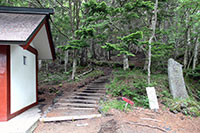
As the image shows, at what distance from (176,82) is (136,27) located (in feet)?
14.4

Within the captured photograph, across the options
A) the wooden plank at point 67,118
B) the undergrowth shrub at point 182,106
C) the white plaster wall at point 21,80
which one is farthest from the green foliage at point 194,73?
the white plaster wall at point 21,80

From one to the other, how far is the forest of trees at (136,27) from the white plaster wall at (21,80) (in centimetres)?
224

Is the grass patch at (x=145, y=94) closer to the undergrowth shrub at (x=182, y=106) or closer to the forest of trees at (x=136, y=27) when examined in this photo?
the undergrowth shrub at (x=182, y=106)

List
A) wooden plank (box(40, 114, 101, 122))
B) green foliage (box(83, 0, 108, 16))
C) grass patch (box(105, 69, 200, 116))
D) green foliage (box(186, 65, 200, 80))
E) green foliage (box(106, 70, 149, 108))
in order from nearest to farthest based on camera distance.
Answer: wooden plank (box(40, 114, 101, 122)), grass patch (box(105, 69, 200, 116)), green foliage (box(106, 70, 149, 108)), green foliage (box(83, 0, 108, 16)), green foliage (box(186, 65, 200, 80))

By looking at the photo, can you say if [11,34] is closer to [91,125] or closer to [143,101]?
[91,125]

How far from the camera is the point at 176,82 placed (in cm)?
652

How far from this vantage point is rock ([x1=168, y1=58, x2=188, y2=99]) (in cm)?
629

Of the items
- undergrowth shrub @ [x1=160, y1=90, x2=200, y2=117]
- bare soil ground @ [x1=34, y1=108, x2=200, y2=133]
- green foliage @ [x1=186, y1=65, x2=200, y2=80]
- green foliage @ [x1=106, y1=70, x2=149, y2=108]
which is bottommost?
bare soil ground @ [x1=34, y1=108, x2=200, y2=133]

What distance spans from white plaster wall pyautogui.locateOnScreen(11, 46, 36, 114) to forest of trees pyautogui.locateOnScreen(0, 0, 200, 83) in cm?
224

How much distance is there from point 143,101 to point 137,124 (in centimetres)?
176

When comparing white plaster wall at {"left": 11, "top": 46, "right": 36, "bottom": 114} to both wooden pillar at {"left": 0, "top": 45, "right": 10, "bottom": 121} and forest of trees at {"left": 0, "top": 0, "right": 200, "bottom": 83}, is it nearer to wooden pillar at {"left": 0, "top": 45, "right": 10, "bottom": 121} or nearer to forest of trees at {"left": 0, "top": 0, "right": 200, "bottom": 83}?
wooden pillar at {"left": 0, "top": 45, "right": 10, "bottom": 121}

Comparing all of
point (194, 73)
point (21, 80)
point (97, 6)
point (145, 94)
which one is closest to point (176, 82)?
point (145, 94)

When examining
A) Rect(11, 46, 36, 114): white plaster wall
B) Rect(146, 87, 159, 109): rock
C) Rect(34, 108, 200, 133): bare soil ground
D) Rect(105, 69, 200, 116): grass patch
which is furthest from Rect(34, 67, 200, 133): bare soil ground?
Rect(11, 46, 36, 114): white plaster wall

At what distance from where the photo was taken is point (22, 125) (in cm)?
368
